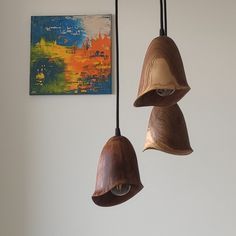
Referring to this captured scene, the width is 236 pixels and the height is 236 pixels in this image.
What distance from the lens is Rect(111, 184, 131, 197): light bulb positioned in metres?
0.84

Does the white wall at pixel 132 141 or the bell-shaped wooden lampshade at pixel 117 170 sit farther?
the white wall at pixel 132 141

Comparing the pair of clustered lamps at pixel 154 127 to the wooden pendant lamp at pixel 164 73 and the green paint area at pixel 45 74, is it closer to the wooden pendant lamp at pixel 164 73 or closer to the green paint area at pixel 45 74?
the wooden pendant lamp at pixel 164 73

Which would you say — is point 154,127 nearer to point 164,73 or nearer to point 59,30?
point 164,73

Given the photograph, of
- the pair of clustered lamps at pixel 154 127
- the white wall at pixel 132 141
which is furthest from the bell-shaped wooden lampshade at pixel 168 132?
the white wall at pixel 132 141

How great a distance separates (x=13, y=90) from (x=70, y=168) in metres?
0.44

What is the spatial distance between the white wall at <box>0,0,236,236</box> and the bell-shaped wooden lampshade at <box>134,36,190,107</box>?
0.87 metres

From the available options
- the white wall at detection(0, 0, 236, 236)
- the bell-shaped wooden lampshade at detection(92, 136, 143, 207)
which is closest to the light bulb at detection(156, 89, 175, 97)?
the bell-shaped wooden lampshade at detection(92, 136, 143, 207)

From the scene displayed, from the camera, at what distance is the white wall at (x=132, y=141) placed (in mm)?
1623

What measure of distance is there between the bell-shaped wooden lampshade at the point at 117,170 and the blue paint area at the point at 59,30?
1005 mm

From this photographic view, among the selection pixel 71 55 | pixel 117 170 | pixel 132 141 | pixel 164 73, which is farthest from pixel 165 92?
pixel 71 55

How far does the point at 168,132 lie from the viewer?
879mm

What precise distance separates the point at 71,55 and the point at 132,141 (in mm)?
475

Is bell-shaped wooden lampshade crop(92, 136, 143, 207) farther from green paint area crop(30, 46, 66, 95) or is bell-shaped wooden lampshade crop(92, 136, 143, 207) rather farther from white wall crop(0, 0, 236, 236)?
green paint area crop(30, 46, 66, 95)

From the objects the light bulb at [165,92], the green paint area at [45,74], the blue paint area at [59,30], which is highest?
the blue paint area at [59,30]
